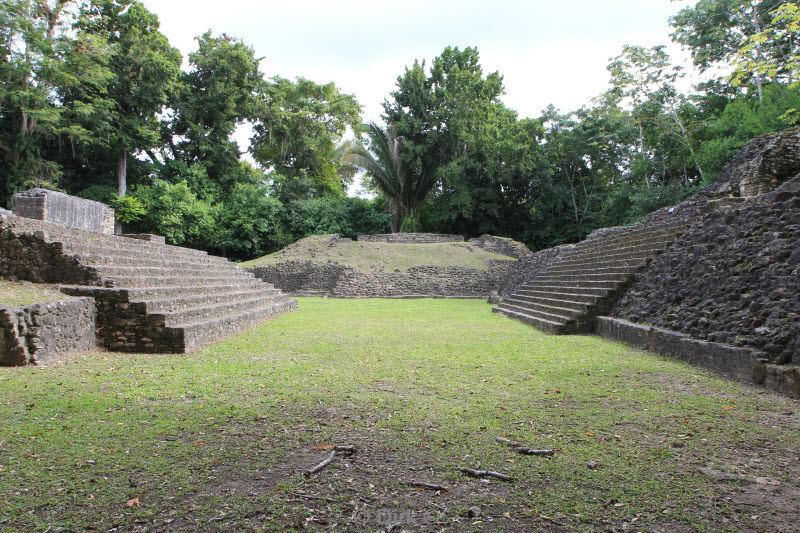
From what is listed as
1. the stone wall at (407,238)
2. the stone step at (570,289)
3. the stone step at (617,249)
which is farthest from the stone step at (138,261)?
the stone wall at (407,238)

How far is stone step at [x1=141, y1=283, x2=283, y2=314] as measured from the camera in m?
6.11

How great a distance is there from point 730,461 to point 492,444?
1.30 metres

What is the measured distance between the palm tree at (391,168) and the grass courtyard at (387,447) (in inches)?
905

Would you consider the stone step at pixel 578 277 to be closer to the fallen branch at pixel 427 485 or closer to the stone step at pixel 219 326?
the stone step at pixel 219 326

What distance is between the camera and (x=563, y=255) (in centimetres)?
1395

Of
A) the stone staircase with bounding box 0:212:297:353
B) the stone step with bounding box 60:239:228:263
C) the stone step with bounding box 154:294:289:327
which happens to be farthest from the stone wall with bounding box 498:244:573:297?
the stone step with bounding box 60:239:228:263

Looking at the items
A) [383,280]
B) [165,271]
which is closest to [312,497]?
[165,271]

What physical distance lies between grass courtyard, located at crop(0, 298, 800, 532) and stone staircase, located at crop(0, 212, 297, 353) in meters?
0.74

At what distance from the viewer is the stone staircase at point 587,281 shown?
27.0 feet

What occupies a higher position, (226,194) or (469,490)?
(226,194)

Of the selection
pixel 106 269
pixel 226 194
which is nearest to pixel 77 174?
pixel 226 194

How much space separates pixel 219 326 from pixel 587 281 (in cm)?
726

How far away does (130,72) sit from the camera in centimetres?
2275

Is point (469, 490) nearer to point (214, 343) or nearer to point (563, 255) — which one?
point (214, 343)
